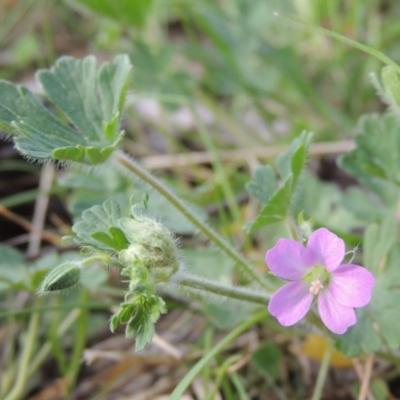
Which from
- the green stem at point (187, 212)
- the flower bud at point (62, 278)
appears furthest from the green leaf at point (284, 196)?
the flower bud at point (62, 278)

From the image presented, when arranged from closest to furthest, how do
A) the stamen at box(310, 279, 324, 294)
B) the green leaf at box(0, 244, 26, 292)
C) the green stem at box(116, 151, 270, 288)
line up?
the stamen at box(310, 279, 324, 294) → the green stem at box(116, 151, 270, 288) → the green leaf at box(0, 244, 26, 292)

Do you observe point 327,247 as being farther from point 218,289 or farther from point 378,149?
point 378,149

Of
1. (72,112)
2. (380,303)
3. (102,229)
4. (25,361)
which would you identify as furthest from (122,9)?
(380,303)

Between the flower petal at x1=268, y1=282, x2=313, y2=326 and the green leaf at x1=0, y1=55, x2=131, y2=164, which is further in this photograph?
the green leaf at x1=0, y1=55, x2=131, y2=164

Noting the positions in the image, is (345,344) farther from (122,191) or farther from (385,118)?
(122,191)

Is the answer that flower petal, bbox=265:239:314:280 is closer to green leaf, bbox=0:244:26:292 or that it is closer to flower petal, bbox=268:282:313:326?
flower petal, bbox=268:282:313:326

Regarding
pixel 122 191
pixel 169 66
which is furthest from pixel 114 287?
pixel 169 66

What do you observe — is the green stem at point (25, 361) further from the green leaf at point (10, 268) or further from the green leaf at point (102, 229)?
the green leaf at point (102, 229)

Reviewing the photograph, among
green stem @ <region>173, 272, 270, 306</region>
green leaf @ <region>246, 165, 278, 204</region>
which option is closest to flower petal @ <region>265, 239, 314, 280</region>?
green stem @ <region>173, 272, 270, 306</region>
